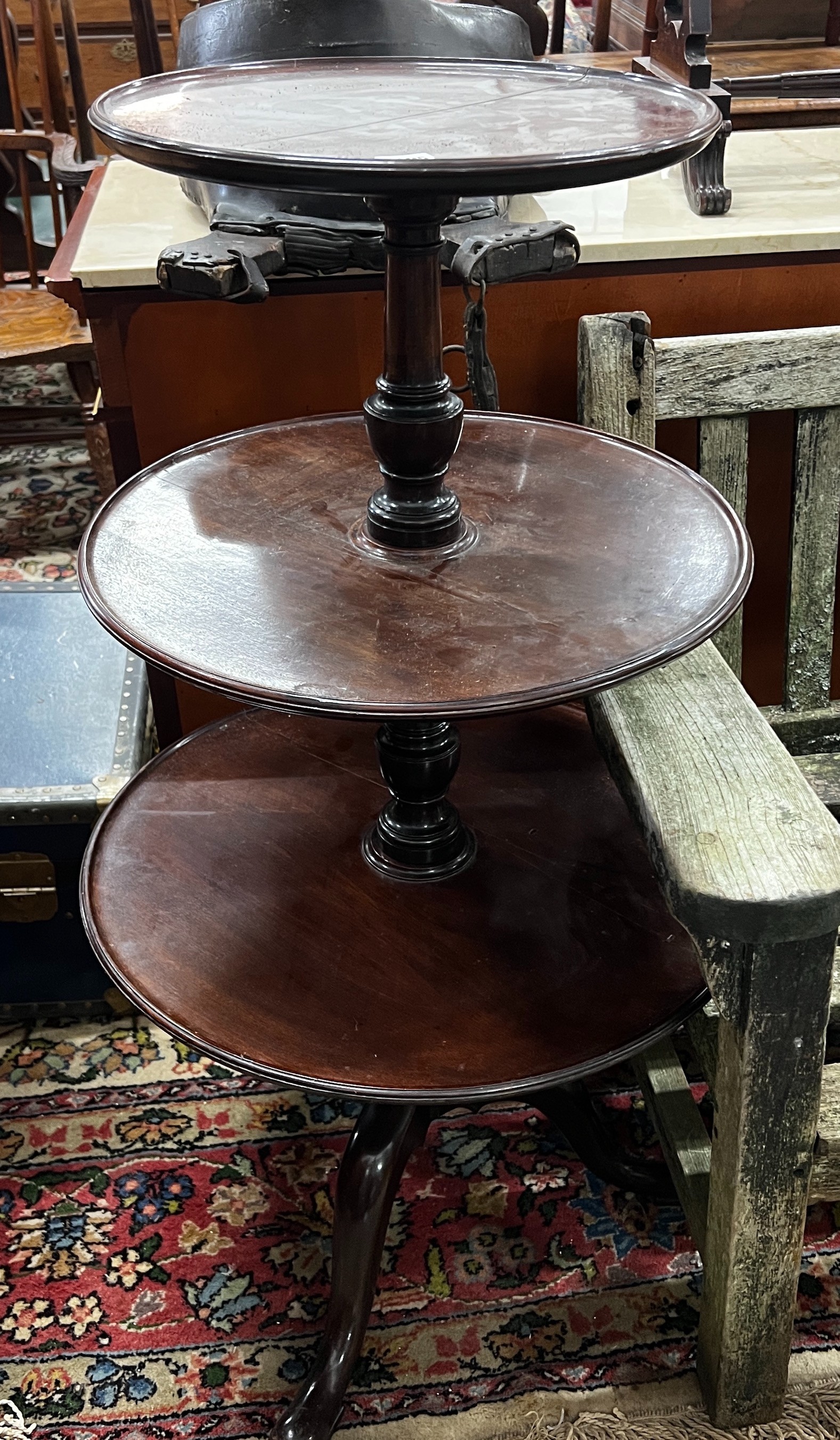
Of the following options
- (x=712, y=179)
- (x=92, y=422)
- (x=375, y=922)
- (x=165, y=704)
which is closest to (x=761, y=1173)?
(x=375, y=922)

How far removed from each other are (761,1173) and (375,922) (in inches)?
16.4

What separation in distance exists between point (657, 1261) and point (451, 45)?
134 centimetres

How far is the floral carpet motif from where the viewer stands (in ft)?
4.04

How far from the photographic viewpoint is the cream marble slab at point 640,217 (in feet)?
4.77

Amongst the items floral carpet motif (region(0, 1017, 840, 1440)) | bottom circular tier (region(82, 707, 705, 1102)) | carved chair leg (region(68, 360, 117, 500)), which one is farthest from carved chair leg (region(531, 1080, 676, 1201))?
carved chair leg (region(68, 360, 117, 500))

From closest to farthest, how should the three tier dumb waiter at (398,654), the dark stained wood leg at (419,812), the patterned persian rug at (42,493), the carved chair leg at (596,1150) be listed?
1. the three tier dumb waiter at (398,654)
2. the dark stained wood leg at (419,812)
3. the carved chair leg at (596,1150)
4. the patterned persian rug at (42,493)

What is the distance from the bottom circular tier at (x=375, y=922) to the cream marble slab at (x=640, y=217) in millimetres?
558

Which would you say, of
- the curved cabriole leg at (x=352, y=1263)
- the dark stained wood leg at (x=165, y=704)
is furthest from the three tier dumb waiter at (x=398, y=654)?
the dark stained wood leg at (x=165, y=704)

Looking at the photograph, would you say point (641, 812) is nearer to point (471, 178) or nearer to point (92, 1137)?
point (471, 178)

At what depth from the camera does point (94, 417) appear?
266 centimetres

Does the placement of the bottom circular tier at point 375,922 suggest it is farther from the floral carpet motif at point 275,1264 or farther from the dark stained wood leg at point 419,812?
the floral carpet motif at point 275,1264

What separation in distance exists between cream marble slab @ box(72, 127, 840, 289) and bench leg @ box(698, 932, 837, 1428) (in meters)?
0.91

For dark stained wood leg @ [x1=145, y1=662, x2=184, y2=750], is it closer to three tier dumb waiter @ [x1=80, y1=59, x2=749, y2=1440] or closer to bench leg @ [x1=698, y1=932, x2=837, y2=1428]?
three tier dumb waiter @ [x1=80, y1=59, x2=749, y2=1440]

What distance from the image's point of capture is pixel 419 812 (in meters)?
1.26
